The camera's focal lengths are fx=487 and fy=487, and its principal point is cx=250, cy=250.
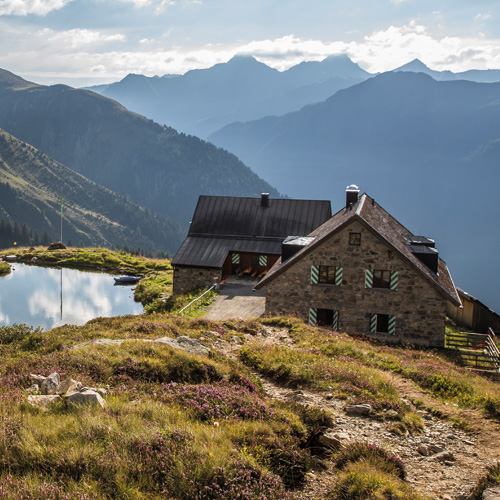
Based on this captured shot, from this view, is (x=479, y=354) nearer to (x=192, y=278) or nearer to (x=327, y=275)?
(x=327, y=275)

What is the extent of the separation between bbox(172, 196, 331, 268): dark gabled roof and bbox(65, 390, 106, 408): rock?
3576 cm

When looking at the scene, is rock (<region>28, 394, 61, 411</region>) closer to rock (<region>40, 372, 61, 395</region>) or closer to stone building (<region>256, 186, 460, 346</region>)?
rock (<region>40, 372, 61, 395</region>)

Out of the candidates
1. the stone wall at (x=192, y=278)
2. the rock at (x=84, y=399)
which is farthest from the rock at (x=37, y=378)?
the stone wall at (x=192, y=278)

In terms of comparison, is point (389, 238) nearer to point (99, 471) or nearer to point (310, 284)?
point (310, 284)

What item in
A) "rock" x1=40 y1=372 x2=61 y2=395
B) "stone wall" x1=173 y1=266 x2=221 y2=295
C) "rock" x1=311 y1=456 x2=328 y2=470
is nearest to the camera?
"rock" x1=311 y1=456 x2=328 y2=470

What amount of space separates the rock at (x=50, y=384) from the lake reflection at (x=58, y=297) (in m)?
28.8

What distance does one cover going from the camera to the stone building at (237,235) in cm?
4434

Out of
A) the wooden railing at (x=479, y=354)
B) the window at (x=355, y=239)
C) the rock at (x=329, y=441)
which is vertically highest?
the window at (x=355, y=239)

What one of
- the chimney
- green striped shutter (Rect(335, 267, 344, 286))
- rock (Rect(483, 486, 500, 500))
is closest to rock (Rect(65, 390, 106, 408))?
rock (Rect(483, 486, 500, 500))

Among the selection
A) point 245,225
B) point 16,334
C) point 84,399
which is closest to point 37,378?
point 84,399

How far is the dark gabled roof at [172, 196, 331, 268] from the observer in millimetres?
46188

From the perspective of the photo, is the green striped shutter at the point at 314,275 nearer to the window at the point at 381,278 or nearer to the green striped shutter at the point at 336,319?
the green striped shutter at the point at 336,319

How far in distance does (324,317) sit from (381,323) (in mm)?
3556

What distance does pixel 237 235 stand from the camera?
47.9 meters
